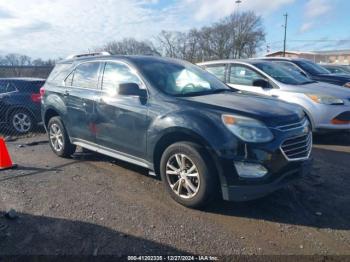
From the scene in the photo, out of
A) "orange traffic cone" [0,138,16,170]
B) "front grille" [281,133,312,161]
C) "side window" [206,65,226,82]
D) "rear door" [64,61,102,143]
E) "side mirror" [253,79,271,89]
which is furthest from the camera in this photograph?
A: "side window" [206,65,226,82]

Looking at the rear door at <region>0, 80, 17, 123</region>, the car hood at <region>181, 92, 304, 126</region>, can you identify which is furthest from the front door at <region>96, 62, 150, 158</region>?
the rear door at <region>0, 80, 17, 123</region>

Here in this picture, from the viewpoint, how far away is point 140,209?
13.8 ft

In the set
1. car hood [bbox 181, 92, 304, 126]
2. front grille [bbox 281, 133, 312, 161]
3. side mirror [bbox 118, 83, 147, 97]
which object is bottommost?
front grille [bbox 281, 133, 312, 161]

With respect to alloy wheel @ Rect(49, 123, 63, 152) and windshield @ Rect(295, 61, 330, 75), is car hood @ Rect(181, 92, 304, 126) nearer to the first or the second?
alloy wheel @ Rect(49, 123, 63, 152)

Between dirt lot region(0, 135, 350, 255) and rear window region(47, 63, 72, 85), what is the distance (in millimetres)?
1721

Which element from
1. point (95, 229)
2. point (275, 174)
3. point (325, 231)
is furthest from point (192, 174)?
point (325, 231)

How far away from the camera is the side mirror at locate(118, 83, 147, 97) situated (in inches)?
180

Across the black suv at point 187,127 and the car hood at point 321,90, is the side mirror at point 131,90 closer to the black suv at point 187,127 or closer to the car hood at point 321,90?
the black suv at point 187,127

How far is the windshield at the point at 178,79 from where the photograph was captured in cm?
471

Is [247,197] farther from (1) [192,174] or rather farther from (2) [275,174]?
(1) [192,174]

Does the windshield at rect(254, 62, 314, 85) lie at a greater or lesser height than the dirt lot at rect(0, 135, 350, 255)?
greater

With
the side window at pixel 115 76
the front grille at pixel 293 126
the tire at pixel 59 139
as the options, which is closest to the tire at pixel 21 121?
the tire at pixel 59 139

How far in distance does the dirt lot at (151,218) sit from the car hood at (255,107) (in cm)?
107

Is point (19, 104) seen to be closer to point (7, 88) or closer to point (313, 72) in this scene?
point (7, 88)
